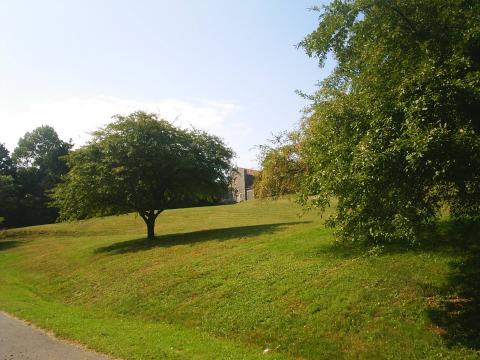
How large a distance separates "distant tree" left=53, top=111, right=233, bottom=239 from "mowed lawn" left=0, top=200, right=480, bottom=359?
6.42m

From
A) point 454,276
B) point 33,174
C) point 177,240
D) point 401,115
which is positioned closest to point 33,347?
point 401,115

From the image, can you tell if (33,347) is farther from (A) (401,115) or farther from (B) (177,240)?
(B) (177,240)

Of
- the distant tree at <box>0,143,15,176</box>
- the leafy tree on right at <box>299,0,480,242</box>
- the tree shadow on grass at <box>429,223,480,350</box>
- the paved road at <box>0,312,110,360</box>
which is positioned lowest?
the paved road at <box>0,312,110,360</box>

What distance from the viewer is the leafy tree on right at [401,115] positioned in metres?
8.82

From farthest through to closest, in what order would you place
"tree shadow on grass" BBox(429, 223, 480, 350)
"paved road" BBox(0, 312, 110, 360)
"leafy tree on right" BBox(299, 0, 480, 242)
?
"paved road" BBox(0, 312, 110, 360) < "tree shadow on grass" BBox(429, 223, 480, 350) < "leafy tree on right" BBox(299, 0, 480, 242)

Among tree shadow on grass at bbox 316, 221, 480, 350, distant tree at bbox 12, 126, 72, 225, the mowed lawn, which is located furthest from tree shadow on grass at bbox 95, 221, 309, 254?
distant tree at bbox 12, 126, 72, 225

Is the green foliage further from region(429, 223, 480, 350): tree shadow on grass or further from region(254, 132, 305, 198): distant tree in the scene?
region(429, 223, 480, 350): tree shadow on grass

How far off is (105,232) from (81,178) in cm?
1782

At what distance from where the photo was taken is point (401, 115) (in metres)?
9.75

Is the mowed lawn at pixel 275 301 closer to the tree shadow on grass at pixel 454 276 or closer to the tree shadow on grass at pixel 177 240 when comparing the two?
the tree shadow on grass at pixel 454 276

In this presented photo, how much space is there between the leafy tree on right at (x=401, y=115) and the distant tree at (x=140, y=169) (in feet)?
62.1

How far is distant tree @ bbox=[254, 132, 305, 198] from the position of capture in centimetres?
2289

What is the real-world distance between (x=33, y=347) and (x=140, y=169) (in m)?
19.0

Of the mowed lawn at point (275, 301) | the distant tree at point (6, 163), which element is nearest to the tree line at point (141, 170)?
the mowed lawn at point (275, 301)
